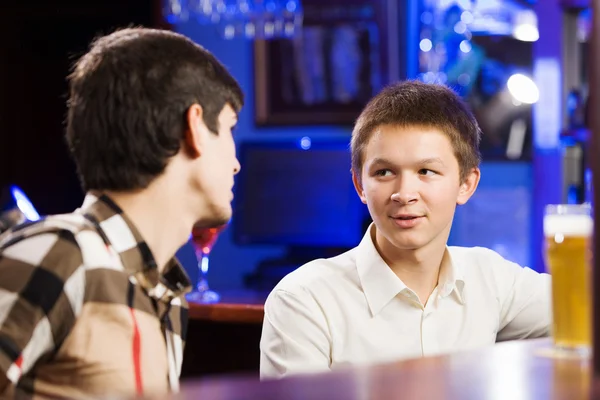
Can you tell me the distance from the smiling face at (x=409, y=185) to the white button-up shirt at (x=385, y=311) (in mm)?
97

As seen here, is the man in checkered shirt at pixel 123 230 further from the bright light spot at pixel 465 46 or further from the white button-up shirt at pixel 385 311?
the bright light spot at pixel 465 46

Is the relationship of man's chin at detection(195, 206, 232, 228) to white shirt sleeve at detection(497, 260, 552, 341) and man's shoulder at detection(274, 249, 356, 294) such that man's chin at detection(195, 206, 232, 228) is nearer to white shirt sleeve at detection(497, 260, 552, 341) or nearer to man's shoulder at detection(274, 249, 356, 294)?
man's shoulder at detection(274, 249, 356, 294)

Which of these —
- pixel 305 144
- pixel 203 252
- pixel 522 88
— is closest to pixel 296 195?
pixel 305 144

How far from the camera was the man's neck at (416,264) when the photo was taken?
6.79 feet

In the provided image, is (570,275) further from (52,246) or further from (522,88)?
(522,88)

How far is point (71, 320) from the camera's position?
123 centimetres

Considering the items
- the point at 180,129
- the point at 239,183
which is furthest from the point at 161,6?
the point at 180,129

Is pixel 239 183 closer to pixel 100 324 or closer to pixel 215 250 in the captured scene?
pixel 215 250

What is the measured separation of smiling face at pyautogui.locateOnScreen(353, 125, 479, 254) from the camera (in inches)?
77.9

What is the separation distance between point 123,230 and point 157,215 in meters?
0.08

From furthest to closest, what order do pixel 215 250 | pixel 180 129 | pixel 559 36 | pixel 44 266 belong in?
pixel 215 250
pixel 559 36
pixel 180 129
pixel 44 266

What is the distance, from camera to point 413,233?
1.99 meters

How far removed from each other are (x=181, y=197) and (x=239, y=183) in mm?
3737

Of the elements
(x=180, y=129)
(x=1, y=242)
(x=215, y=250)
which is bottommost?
(x=215, y=250)
